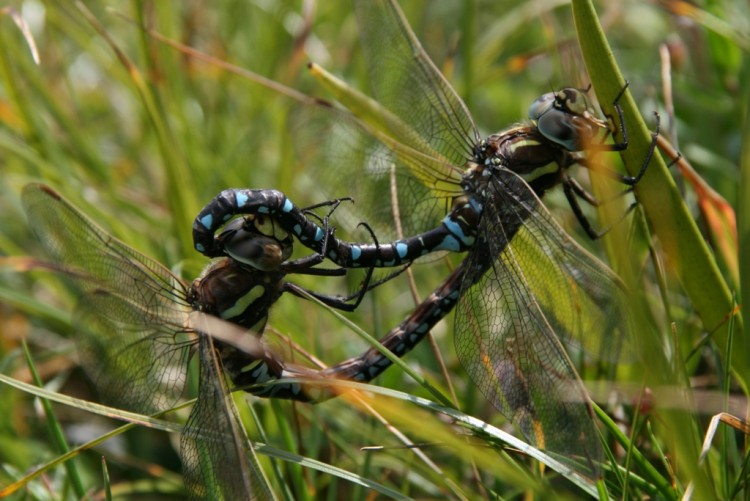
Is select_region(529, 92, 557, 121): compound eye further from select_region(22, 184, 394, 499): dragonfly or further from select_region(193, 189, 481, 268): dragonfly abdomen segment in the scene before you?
select_region(22, 184, 394, 499): dragonfly

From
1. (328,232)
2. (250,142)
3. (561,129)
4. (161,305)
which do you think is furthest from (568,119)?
(250,142)

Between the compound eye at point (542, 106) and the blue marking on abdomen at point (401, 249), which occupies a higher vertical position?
the compound eye at point (542, 106)

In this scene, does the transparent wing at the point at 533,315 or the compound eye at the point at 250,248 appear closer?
the transparent wing at the point at 533,315

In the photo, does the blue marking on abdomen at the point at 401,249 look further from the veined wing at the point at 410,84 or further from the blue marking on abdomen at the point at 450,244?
the veined wing at the point at 410,84

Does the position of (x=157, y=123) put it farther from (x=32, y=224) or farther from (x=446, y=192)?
(x=446, y=192)

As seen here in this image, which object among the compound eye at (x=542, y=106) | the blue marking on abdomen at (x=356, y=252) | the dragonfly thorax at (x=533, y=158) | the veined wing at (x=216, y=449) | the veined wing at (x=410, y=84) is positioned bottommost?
the veined wing at (x=216, y=449)

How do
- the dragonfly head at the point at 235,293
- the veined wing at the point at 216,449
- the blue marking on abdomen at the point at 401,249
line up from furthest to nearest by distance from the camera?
1. the blue marking on abdomen at the point at 401,249
2. the dragonfly head at the point at 235,293
3. the veined wing at the point at 216,449

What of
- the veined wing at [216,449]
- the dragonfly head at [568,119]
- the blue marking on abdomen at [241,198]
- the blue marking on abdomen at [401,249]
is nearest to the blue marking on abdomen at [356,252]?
the blue marking on abdomen at [401,249]
